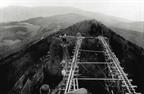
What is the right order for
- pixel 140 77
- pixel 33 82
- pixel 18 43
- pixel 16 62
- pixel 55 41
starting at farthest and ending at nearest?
pixel 18 43 → pixel 16 62 → pixel 140 77 → pixel 55 41 → pixel 33 82

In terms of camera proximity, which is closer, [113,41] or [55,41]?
[55,41]

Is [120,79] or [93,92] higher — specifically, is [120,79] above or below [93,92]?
above

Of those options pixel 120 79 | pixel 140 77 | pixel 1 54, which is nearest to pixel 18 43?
pixel 1 54

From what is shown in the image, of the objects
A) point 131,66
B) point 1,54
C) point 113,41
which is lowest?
point 1,54

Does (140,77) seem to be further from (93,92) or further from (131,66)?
(93,92)

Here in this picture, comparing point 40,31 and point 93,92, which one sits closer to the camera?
point 93,92

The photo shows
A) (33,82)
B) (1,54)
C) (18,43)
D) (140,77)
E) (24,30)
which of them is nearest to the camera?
(33,82)

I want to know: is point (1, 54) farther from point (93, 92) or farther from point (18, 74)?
point (93, 92)

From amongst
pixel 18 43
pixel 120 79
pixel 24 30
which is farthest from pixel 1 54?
pixel 120 79

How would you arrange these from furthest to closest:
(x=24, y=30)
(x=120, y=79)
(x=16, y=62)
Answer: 1. (x=24, y=30)
2. (x=16, y=62)
3. (x=120, y=79)

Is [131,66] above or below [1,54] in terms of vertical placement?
above
